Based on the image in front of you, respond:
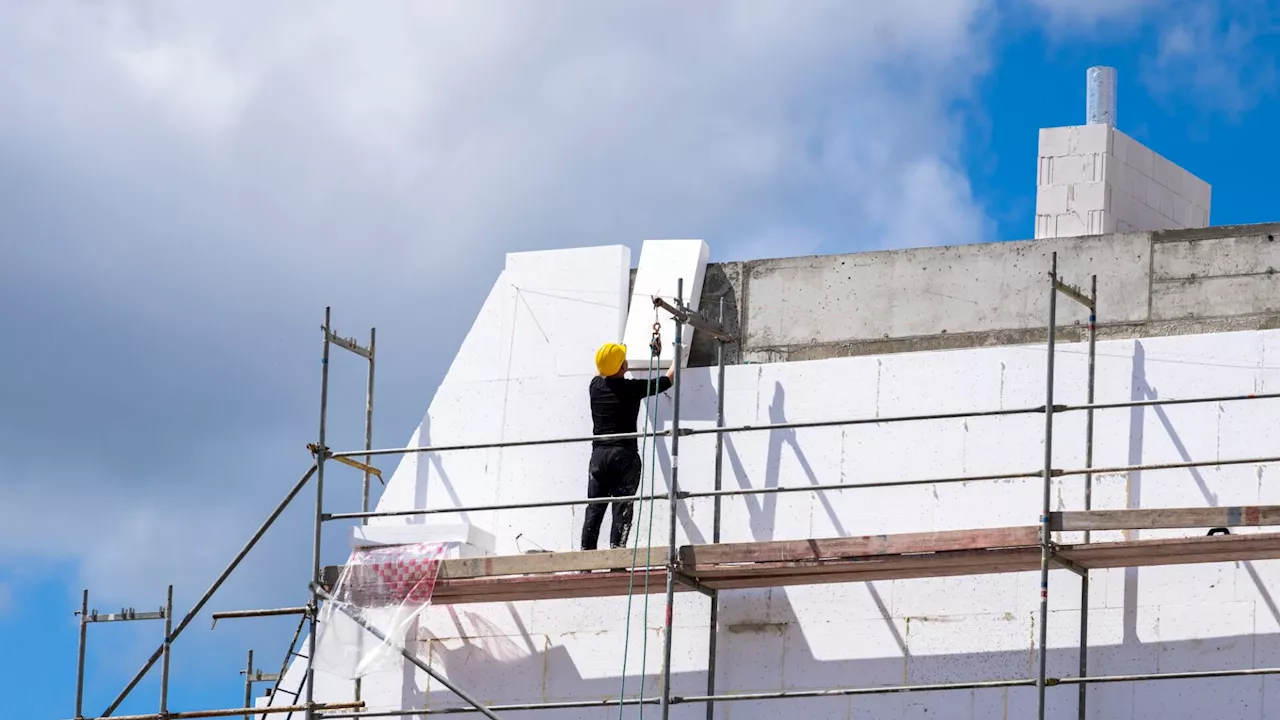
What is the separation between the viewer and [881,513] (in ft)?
40.4

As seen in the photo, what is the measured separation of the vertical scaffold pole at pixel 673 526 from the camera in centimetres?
1161

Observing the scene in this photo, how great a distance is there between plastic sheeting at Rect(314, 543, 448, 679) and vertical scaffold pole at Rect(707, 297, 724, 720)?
1606 millimetres

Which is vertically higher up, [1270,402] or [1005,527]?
[1270,402]

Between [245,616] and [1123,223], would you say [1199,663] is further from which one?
[245,616]

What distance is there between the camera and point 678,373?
1223 centimetres

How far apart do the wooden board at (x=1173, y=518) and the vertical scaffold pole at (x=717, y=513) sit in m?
2.32

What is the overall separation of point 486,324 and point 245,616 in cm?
242

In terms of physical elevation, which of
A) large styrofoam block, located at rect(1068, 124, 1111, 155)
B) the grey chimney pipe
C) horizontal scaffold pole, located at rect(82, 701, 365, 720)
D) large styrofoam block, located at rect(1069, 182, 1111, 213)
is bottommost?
horizontal scaffold pole, located at rect(82, 701, 365, 720)

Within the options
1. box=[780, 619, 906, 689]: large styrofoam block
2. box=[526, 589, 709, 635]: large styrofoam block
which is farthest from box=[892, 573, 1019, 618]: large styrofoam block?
box=[526, 589, 709, 635]: large styrofoam block

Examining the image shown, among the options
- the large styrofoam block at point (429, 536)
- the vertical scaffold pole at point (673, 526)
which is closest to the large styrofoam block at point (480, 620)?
the large styrofoam block at point (429, 536)

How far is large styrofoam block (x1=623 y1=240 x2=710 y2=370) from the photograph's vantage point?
518 inches

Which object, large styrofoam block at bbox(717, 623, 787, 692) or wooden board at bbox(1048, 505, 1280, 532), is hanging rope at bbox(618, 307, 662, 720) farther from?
wooden board at bbox(1048, 505, 1280, 532)

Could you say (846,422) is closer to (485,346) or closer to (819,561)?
(819,561)

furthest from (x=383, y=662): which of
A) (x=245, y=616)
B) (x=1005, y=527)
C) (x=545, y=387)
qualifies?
(x=1005, y=527)
